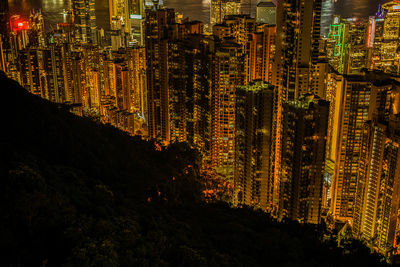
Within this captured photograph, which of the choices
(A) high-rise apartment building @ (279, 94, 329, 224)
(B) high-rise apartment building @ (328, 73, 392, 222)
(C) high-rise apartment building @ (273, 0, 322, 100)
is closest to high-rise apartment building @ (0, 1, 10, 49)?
(C) high-rise apartment building @ (273, 0, 322, 100)

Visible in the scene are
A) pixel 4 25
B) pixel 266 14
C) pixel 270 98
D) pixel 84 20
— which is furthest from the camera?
pixel 84 20

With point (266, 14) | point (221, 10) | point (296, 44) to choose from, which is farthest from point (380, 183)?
point (221, 10)

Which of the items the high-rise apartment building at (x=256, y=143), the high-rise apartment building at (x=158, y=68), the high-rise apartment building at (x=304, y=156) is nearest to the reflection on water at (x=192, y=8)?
the high-rise apartment building at (x=158, y=68)

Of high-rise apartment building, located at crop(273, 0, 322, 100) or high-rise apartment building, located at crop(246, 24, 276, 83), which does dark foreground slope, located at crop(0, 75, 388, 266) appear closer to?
high-rise apartment building, located at crop(273, 0, 322, 100)

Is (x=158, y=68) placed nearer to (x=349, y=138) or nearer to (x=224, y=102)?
(x=224, y=102)

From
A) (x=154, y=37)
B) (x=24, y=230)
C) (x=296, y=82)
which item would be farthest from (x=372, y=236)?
(x=154, y=37)

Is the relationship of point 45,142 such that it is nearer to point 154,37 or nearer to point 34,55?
point 154,37
